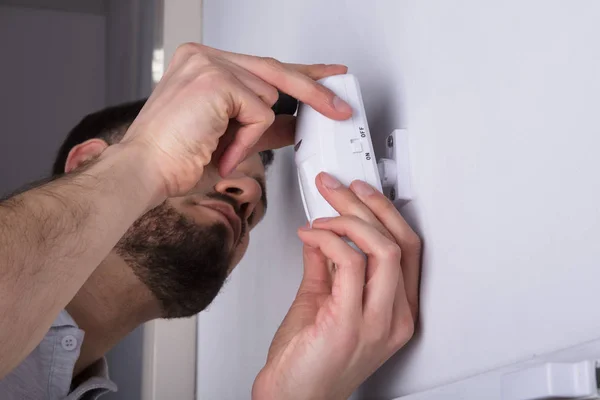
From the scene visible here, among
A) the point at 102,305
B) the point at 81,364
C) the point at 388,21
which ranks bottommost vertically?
the point at 81,364

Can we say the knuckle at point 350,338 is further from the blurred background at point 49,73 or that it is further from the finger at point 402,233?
the blurred background at point 49,73

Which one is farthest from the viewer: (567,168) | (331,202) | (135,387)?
(135,387)

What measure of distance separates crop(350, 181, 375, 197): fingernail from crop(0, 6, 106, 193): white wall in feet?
7.32

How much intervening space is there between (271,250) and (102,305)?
0.33m

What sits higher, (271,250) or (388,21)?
(388,21)

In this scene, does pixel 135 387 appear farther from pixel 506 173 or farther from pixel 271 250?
pixel 506 173

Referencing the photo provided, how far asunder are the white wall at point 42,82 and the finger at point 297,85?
2.10 m

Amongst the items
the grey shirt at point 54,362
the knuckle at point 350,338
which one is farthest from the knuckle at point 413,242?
the grey shirt at point 54,362

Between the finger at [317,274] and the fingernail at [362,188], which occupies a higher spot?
the fingernail at [362,188]

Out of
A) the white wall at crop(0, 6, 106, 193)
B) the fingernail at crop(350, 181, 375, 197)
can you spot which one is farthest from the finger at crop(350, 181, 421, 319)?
the white wall at crop(0, 6, 106, 193)

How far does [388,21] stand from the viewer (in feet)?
2.31

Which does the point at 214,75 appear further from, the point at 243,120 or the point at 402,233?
the point at 402,233

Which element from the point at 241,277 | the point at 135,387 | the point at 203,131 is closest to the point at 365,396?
the point at 203,131

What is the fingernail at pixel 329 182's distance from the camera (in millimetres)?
A: 661
